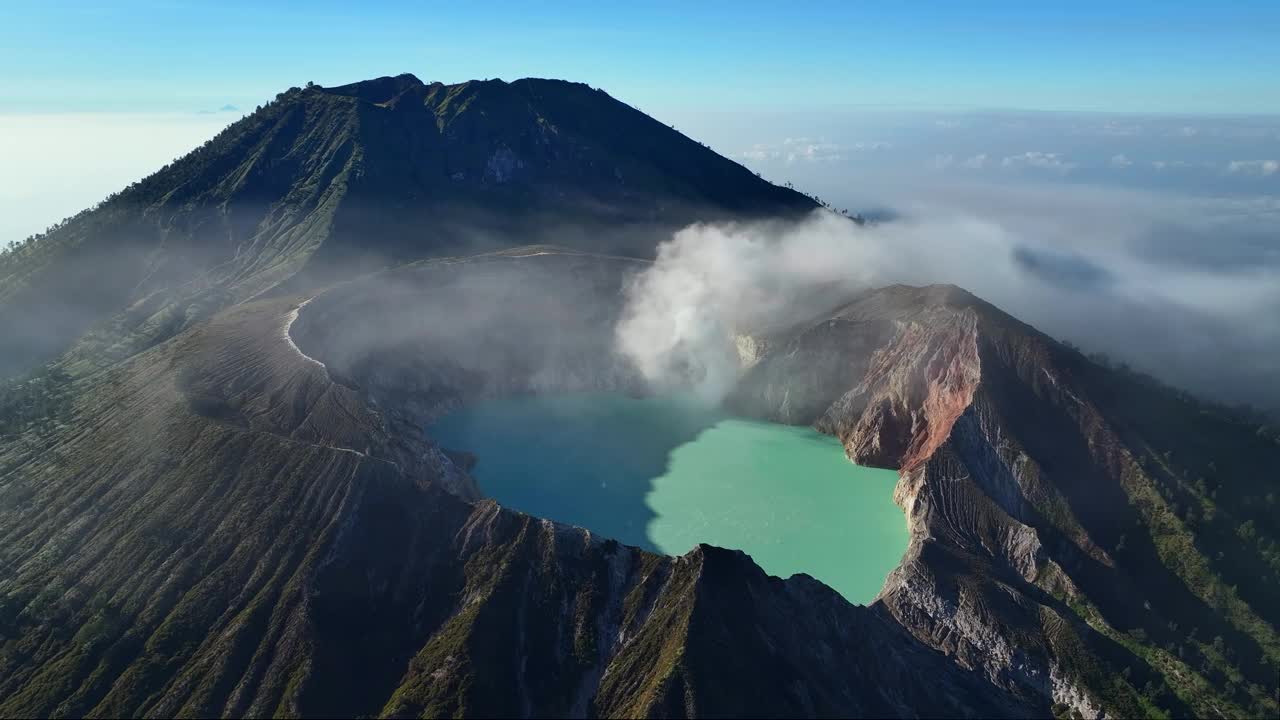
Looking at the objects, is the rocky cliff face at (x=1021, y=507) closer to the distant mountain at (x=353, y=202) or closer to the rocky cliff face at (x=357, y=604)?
the rocky cliff face at (x=357, y=604)

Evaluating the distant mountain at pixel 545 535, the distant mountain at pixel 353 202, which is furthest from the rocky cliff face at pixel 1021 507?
the distant mountain at pixel 353 202

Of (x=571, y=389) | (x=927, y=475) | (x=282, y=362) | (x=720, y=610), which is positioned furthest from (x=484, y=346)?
(x=720, y=610)

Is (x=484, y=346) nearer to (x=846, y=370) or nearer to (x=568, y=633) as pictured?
(x=846, y=370)

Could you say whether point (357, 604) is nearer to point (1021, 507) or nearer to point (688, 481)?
point (688, 481)

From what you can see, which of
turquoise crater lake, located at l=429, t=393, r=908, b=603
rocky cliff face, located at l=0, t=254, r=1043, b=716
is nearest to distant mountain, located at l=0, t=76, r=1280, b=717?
rocky cliff face, located at l=0, t=254, r=1043, b=716

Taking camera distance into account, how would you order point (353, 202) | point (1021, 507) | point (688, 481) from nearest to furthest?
point (1021, 507) < point (688, 481) < point (353, 202)

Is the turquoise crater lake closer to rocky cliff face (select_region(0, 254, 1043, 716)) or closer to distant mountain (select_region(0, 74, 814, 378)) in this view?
rocky cliff face (select_region(0, 254, 1043, 716))

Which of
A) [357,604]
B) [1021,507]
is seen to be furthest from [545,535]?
[1021,507]
